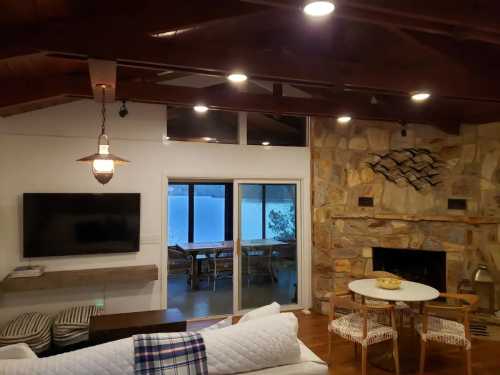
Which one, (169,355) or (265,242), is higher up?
(265,242)

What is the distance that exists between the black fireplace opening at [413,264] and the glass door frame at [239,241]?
41.4 inches

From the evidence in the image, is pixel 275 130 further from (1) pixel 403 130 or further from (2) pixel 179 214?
(2) pixel 179 214

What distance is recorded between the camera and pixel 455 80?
3125mm

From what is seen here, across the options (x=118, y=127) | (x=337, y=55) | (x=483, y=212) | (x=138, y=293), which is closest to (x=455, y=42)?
(x=337, y=55)

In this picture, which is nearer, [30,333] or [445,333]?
[445,333]

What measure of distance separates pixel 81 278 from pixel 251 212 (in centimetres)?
233

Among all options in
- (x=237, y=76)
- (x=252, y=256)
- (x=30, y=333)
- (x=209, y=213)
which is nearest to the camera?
(x=237, y=76)

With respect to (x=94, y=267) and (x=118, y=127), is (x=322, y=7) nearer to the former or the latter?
(x=118, y=127)

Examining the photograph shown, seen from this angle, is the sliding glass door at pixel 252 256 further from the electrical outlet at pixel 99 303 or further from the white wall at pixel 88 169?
the electrical outlet at pixel 99 303

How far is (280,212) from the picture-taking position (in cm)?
544

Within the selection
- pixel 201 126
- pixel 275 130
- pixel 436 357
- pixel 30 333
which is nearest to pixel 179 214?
pixel 201 126

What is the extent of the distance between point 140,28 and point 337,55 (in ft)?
7.67

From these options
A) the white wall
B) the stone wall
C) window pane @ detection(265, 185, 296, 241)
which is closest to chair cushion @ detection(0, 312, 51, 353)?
the white wall

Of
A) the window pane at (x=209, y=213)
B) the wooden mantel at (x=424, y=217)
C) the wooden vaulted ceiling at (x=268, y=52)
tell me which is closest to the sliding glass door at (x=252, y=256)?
the wooden mantel at (x=424, y=217)
